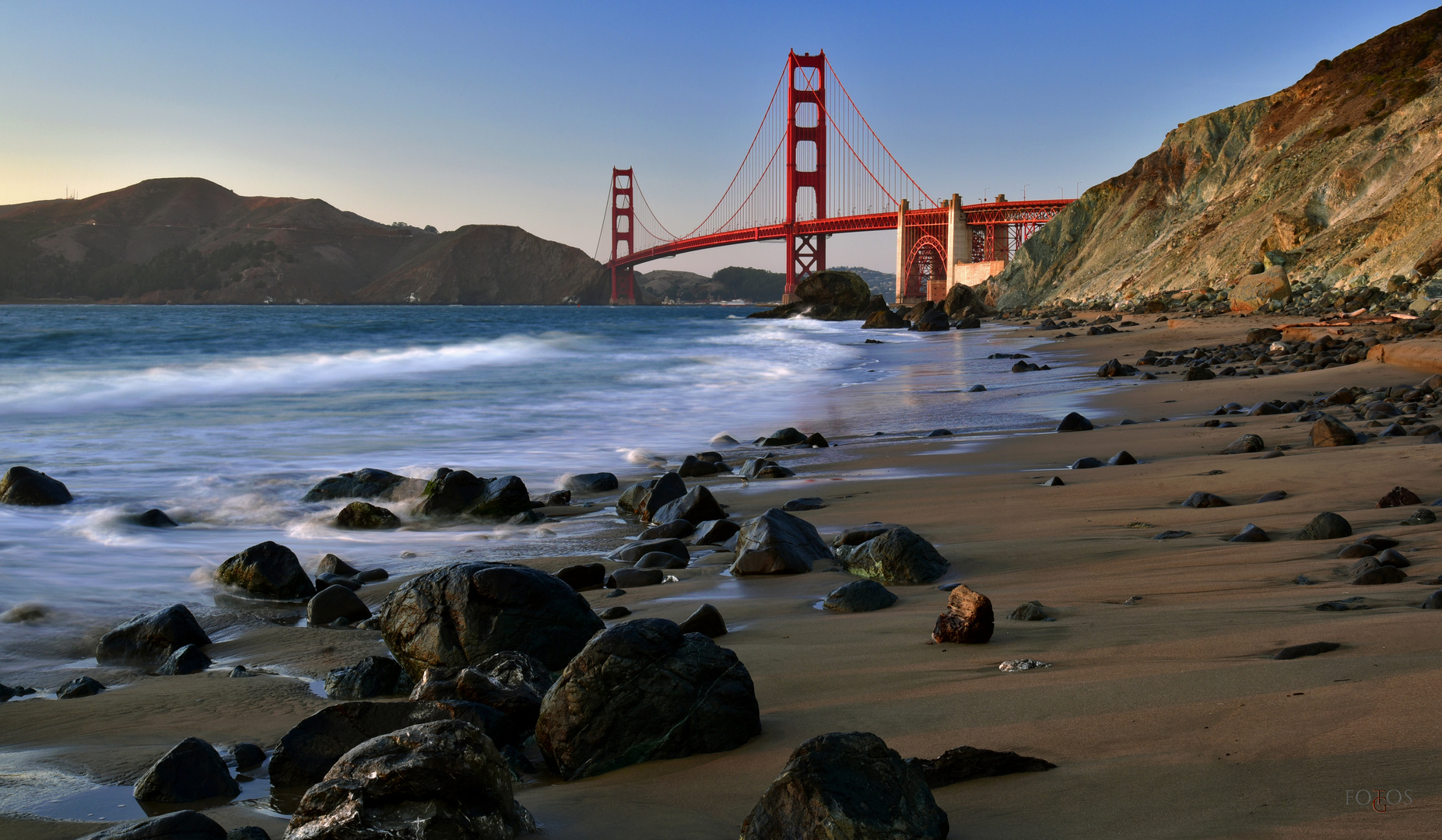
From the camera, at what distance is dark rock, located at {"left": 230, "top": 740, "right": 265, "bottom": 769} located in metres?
1.79

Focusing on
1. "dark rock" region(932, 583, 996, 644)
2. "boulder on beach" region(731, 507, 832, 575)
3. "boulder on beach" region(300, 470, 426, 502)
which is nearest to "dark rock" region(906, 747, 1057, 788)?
"dark rock" region(932, 583, 996, 644)

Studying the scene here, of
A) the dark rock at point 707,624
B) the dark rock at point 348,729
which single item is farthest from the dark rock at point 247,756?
the dark rock at point 707,624

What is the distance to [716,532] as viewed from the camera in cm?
373

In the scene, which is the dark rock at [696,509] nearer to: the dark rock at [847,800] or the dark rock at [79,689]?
the dark rock at [79,689]

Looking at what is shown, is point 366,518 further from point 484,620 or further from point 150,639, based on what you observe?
point 484,620

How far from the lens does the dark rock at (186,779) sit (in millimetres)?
1622

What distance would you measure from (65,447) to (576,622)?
290 inches

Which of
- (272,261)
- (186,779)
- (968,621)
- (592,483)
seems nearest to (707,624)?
(968,621)

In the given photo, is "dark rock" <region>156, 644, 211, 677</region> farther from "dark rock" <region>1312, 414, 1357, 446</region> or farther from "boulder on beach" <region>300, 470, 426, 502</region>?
"dark rock" <region>1312, 414, 1357, 446</region>

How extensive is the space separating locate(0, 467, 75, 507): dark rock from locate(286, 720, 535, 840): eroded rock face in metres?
4.49

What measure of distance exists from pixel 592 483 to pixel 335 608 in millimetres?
2325

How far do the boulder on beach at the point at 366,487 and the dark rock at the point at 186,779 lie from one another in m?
3.26

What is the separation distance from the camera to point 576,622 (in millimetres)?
2268

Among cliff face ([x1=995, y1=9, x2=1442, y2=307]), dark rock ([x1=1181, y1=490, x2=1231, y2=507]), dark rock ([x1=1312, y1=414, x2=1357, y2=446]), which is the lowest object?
dark rock ([x1=1181, y1=490, x2=1231, y2=507])
